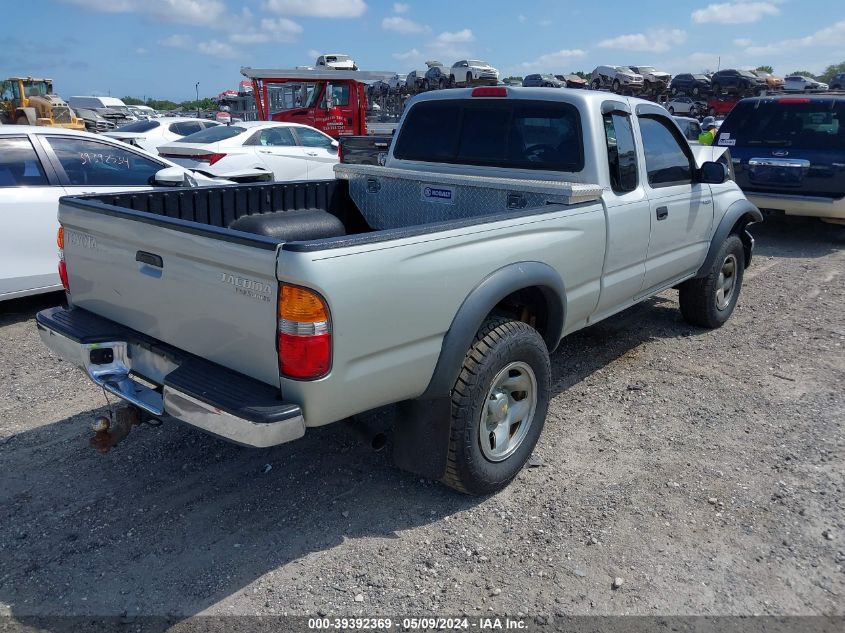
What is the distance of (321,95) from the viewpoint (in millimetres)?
17922

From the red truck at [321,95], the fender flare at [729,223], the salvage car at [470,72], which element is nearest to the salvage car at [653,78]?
the salvage car at [470,72]

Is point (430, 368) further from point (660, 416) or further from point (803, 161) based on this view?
point (803, 161)

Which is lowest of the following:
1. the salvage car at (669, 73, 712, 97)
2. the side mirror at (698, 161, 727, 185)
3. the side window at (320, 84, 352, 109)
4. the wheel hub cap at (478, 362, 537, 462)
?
the wheel hub cap at (478, 362, 537, 462)

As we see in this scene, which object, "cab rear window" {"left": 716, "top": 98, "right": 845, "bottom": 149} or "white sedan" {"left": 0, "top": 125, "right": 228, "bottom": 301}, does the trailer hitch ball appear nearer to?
"white sedan" {"left": 0, "top": 125, "right": 228, "bottom": 301}

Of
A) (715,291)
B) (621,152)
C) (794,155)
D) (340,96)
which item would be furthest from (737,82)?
(621,152)

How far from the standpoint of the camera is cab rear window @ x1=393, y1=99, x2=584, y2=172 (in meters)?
4.34

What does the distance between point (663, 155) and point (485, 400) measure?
2592mm

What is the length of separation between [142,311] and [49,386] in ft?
6.92

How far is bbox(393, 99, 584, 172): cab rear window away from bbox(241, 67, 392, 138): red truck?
13.3 m

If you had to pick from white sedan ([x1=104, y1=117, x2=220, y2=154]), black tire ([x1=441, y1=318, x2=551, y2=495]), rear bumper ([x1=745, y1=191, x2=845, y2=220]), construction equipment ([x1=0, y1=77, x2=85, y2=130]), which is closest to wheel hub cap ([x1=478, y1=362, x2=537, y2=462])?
black tire ([x1=441, y1=318, x2=551, y2=495])

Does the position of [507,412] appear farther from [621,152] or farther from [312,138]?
[312,138]

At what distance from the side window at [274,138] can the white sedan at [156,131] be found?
3369 mm

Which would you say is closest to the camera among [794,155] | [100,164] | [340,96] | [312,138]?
[100,164]

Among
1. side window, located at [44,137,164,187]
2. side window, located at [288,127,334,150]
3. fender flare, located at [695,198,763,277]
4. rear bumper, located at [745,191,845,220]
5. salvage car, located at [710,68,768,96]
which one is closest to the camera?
fender flare, located at [695,198,763,277]
